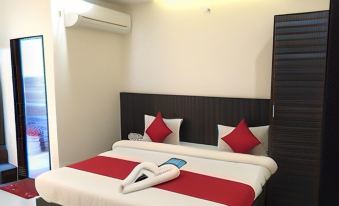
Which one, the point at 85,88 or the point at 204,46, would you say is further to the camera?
the point at 85,88

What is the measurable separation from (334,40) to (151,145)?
2.99 metres

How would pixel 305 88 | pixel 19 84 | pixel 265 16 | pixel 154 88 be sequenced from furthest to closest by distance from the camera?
pixel 154 88 < pixel 19 84 < pixel 265 16 < pixel 305 88

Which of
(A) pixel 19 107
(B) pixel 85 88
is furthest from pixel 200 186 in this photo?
(A) pixel 19 107

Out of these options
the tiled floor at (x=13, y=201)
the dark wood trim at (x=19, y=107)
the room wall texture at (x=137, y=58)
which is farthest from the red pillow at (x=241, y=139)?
the dark wood trim at (x=19, y=107)

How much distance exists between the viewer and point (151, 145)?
3.32 metres

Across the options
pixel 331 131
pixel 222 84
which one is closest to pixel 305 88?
pixel 222 84

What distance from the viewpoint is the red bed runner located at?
204 centimetres

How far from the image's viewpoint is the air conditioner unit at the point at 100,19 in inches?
130

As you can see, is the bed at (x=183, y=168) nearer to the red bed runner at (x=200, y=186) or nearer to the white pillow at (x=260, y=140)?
the red bed runner at (x=200, y=186)

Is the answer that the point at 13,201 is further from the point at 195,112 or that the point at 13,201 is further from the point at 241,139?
the point at 241,139

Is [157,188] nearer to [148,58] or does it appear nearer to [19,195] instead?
[19,195]

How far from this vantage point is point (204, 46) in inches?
143

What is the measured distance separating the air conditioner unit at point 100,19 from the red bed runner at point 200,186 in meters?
1.75

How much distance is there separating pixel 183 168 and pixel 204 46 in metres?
1.74
